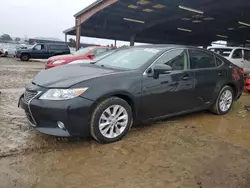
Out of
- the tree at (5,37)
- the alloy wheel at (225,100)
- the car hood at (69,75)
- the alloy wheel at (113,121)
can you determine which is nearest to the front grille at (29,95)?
the car hood at (69,75)

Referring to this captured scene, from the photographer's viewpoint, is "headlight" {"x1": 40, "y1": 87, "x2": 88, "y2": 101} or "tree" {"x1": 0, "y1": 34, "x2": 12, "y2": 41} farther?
"tree" {"x1": 0, "y1": 34, "x2": 12, "y2": 41}

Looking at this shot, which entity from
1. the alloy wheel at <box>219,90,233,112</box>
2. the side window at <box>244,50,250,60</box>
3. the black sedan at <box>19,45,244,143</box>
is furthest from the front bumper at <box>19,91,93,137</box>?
the side window at <box>244,50,250,60</box>

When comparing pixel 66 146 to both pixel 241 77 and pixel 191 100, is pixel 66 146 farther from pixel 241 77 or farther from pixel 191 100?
pixel 241 77

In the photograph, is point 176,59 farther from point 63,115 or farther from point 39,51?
point 39,51

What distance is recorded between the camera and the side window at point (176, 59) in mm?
4230

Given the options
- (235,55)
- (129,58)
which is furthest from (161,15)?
(129,58)

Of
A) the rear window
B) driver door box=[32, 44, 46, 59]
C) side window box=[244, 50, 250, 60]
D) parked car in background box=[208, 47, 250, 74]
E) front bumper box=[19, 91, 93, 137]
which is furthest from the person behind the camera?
the rear window

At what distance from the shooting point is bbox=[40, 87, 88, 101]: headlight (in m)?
3.26

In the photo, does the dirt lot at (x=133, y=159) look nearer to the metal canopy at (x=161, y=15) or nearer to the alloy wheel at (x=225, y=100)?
the alloy wheel at (x=225, y=100)

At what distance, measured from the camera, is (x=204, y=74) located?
4.81 metres

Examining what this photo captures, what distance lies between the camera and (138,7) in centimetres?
1689

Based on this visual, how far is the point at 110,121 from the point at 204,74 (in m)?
2.25

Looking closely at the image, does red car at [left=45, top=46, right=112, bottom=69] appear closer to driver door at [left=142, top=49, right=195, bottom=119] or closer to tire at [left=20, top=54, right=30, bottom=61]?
driver door at [left=142, top=49, right=195, bottom=119]

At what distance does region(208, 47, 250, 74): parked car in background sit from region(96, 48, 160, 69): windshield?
766 cm
